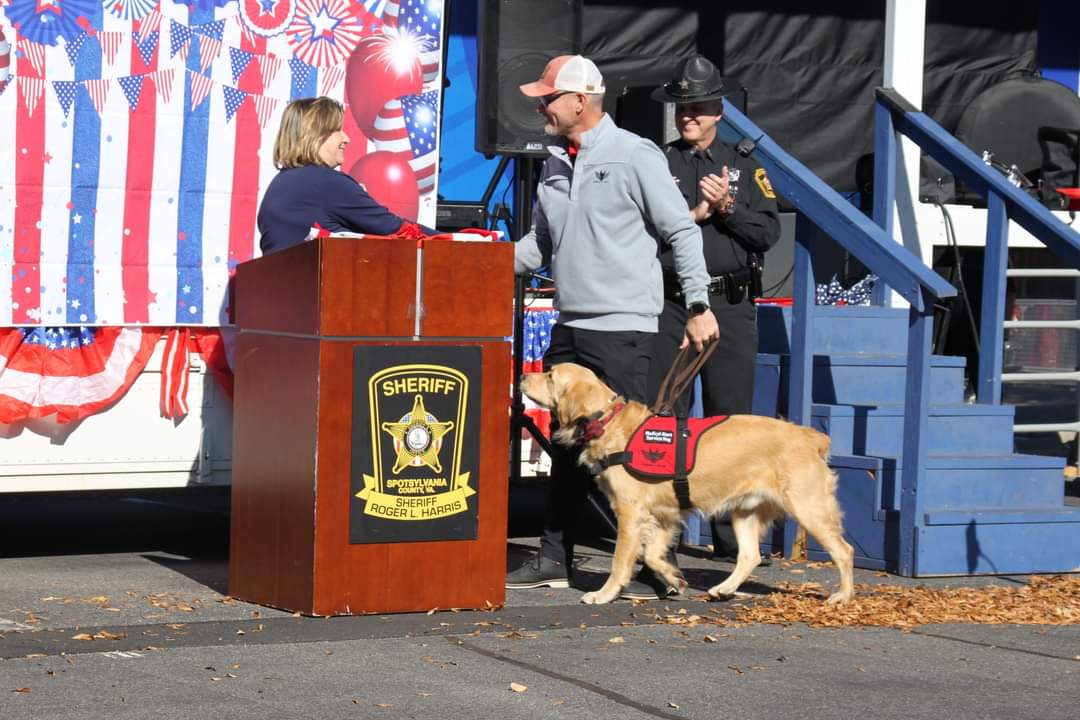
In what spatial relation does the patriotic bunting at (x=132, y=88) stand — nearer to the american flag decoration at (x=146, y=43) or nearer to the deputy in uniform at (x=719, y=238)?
the american flag decoration at (x=146, y=43)

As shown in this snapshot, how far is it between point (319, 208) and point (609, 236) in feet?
3.68

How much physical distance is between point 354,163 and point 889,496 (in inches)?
109

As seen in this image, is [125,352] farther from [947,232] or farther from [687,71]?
[947,232]

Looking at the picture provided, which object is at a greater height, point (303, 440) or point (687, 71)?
point (687, 71)

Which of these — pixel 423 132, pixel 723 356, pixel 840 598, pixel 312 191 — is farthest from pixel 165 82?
pixel 840 598

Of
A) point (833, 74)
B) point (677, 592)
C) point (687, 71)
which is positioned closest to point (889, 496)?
point (677, 592)

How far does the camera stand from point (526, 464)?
25.9 ft

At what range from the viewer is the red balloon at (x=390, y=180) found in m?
7.39

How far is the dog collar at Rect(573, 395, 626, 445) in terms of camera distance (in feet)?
20.5

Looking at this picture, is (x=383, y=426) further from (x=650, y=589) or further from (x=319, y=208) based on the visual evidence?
(x=650, y=589)

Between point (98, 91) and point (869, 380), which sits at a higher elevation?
point (98, 91)

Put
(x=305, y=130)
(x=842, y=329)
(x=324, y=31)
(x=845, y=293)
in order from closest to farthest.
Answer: (x=305, y=130)
(x=324, y=31)
(x=842, y=329)
(x=845, y=293)

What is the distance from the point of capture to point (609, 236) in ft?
21.3

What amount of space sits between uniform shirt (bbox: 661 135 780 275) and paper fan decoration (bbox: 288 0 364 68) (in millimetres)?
1504
